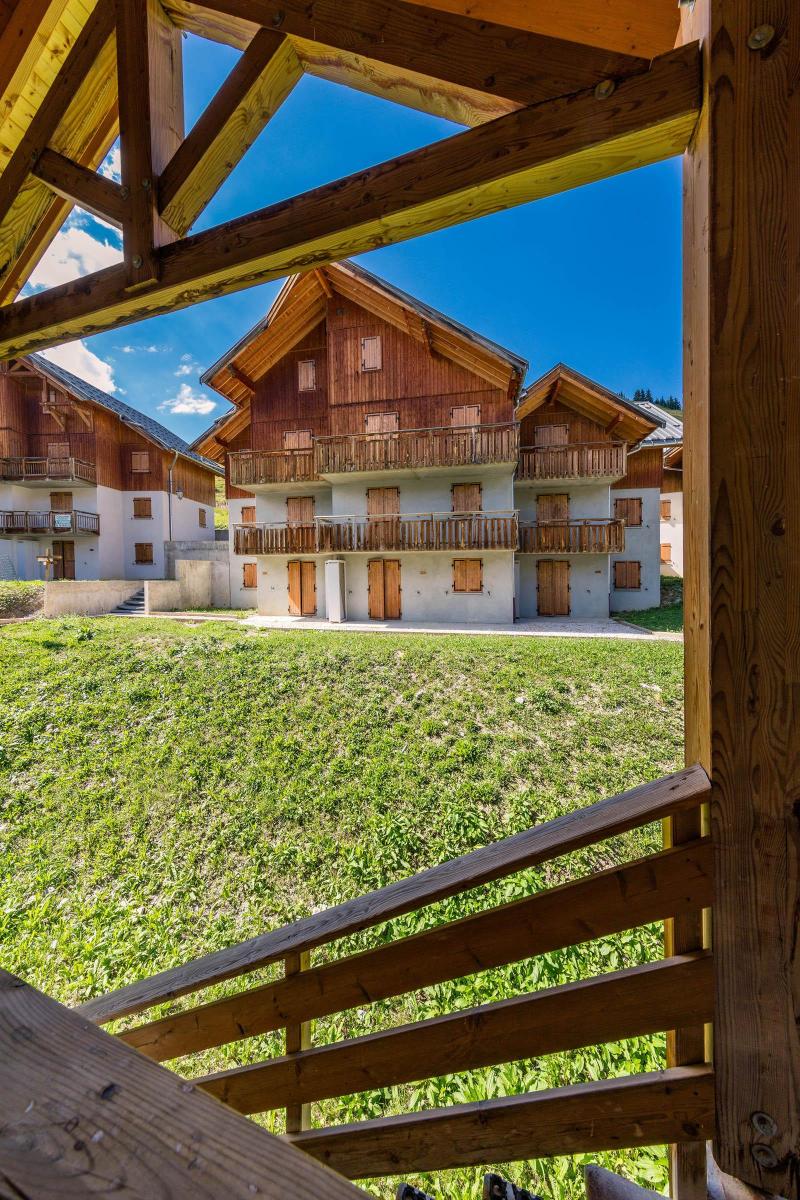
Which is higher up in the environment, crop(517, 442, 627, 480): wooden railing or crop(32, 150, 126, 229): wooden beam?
crop(517, 442, 627, 480): wooden railing

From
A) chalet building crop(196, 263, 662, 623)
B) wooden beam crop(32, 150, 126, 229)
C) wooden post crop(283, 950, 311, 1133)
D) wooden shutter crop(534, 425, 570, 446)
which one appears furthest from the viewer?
wooden shutter crop(534, 425, 570, 446)

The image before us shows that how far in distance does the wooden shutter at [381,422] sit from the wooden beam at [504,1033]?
1366 centimetres

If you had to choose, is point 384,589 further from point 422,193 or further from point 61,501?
point 61,501

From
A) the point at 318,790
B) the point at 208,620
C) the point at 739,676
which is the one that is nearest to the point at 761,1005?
the point at 739,676

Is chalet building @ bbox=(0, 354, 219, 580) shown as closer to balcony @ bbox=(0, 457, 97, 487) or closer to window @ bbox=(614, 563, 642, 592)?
balcony @ bbox=(0, 457, 97, 487)

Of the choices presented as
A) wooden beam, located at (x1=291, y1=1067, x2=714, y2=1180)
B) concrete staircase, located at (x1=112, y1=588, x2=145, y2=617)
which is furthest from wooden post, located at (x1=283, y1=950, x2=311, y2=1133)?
concrete staircase, located at (x1=112, y1=588, x2=145, y2=617)

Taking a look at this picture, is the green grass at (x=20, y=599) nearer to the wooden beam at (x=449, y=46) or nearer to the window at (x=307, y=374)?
the window at (x=307, y=374)

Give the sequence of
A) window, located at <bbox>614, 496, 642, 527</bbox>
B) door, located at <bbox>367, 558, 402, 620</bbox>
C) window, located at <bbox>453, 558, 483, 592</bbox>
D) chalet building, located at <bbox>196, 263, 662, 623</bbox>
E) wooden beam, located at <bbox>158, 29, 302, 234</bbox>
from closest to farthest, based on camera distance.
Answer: wooden beam, located at <bbox>158, 29, 302, 234</bbox>
chalet building, located at <bbox>196, 263, 662, 623</bbox>
window, located at <bbox>453, 558, 483, 592</bbox>
door, located at <bbox>367, 558, 402, 620</bbox>
window, located at <bbox>614, 496, 642, 527</bbox>

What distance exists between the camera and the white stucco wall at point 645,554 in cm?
1691

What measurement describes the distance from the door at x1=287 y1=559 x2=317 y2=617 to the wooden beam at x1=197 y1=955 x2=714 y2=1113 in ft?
46.4

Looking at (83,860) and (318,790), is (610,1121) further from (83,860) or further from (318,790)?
(83,860)

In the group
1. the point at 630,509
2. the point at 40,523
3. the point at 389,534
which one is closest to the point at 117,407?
the point at 40,523

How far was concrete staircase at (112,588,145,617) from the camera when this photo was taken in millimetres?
16406

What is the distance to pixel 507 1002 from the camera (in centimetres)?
110
